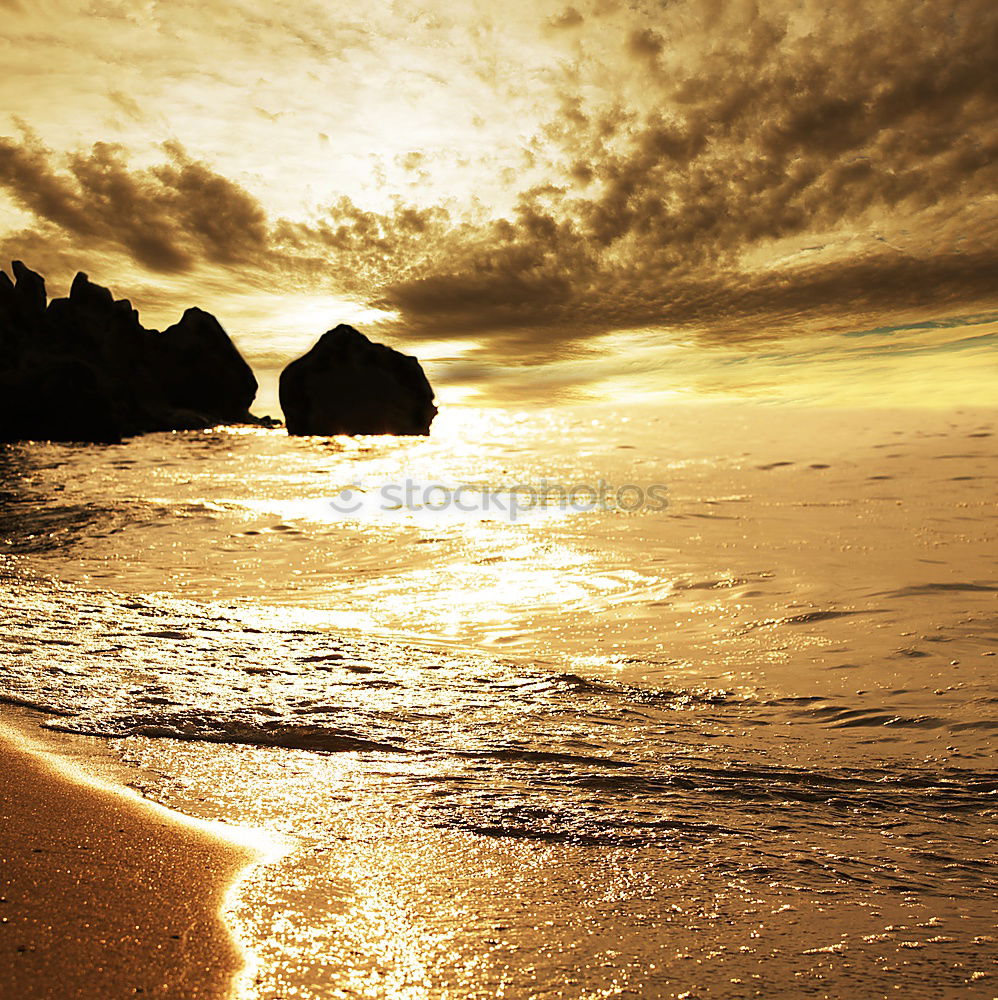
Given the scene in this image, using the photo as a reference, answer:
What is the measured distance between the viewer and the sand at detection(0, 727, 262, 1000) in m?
1.57

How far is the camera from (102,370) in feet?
162

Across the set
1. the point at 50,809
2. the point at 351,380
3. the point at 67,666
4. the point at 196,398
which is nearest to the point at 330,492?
the point at 67,666

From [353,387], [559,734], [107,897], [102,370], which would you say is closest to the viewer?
[107,897]

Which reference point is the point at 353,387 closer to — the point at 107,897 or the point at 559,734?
the point at 559,734

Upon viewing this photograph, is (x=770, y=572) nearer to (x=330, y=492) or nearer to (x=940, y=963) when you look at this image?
(x=940, y=963)

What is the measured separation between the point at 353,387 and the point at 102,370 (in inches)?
806

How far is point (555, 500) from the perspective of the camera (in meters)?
14.8

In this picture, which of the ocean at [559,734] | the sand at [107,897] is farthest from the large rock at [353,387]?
the sand at [107,897]

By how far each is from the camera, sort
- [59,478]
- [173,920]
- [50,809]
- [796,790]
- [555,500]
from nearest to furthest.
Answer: [173,920], [50,809], [796,790], [555,500], [59,478]

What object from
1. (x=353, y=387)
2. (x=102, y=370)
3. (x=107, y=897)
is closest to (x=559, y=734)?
(x=107, y=897)

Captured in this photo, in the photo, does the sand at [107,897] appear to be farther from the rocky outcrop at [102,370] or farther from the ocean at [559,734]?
the rocky outcrop at [102,370]

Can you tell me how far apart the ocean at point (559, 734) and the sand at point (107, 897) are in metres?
0.12

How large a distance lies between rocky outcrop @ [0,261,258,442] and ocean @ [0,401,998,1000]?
118 feet

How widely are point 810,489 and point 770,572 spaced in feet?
28.2
